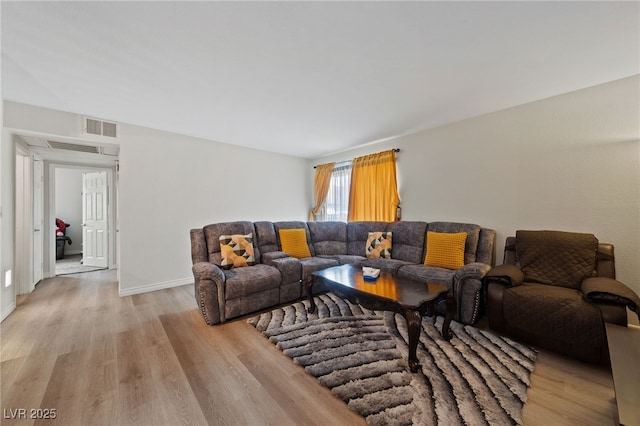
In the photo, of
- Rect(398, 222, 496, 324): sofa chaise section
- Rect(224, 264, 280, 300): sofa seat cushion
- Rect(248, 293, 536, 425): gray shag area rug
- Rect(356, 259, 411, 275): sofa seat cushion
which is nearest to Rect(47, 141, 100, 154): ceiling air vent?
Rect(224, 264, 280, 300): sofa seat cushion

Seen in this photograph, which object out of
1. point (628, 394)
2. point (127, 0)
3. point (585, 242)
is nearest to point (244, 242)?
point (127, 0)

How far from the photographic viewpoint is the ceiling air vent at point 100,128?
3.09 meters

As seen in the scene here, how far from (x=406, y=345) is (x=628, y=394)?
4.16ft

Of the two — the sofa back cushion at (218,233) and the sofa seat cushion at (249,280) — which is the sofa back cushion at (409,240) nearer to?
the sofa seat cushion at (249,280)

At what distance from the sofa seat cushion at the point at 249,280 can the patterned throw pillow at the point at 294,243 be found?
2.23 feet

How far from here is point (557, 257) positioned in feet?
7.60

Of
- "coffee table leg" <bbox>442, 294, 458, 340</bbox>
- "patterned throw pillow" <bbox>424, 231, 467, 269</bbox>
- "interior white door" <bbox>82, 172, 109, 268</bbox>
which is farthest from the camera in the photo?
"interior white door" <bbox>82, 172, 109, 268</bbox>

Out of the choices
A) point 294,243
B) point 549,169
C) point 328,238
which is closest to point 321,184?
point 328,238

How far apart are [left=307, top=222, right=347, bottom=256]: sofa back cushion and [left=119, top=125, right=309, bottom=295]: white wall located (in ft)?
4.29

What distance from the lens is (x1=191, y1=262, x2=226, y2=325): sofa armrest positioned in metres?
2.47

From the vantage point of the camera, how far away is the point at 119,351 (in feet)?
6.64

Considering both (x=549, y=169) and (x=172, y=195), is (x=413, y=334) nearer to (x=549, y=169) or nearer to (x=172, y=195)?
(x=549, y=169)

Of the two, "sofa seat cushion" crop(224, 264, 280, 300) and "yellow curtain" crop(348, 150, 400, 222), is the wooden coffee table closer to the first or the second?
"sofa seat cushion" crop(224, 264, 280, 300)

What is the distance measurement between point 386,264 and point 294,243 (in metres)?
1.40
